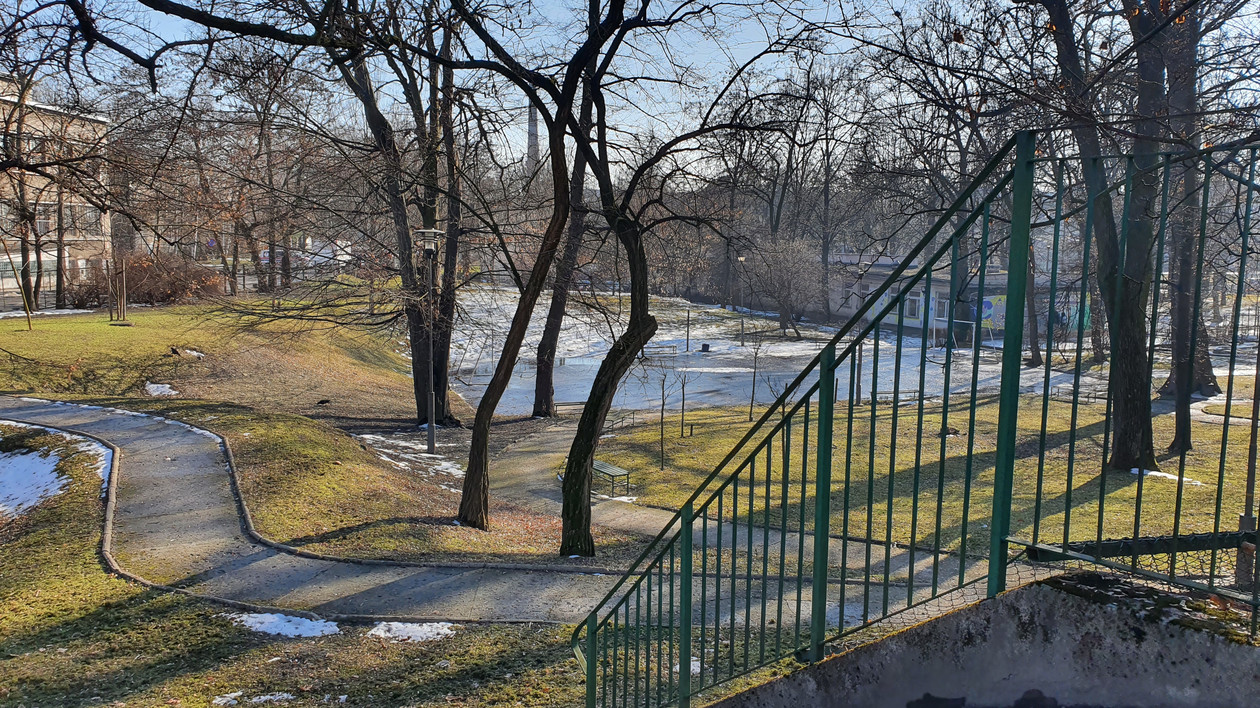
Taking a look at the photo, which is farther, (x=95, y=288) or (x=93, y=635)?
(x=95, y=288)

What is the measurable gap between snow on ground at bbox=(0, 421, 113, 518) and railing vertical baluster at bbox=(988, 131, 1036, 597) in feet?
35.6

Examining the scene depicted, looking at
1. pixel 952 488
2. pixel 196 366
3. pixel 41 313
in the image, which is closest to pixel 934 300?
pixel 952 488

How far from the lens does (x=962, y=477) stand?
581 inches

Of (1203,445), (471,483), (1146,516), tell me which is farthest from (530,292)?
(1203,445)

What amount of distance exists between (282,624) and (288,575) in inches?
53.2

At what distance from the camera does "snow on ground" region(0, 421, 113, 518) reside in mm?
10531

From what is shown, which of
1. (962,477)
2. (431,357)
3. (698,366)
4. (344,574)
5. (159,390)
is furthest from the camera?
(698,366)

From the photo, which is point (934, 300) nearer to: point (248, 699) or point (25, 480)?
point (25, 480)

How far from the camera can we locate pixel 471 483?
35.6 feet

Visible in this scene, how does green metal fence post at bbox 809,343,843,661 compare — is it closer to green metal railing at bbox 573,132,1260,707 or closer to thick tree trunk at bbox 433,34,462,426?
green metal railing at bbox 573,132,1260,707

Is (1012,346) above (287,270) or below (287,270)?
below

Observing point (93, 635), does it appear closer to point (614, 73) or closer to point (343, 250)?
point (614, 73)

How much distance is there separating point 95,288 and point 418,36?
23.4 meters

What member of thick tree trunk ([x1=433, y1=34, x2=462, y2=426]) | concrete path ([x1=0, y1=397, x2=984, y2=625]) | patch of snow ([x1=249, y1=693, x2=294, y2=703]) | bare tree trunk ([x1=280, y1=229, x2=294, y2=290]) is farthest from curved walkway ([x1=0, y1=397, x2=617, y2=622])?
bare tree trunk ([x1=280, y1=229, x2=294, y2=290])
